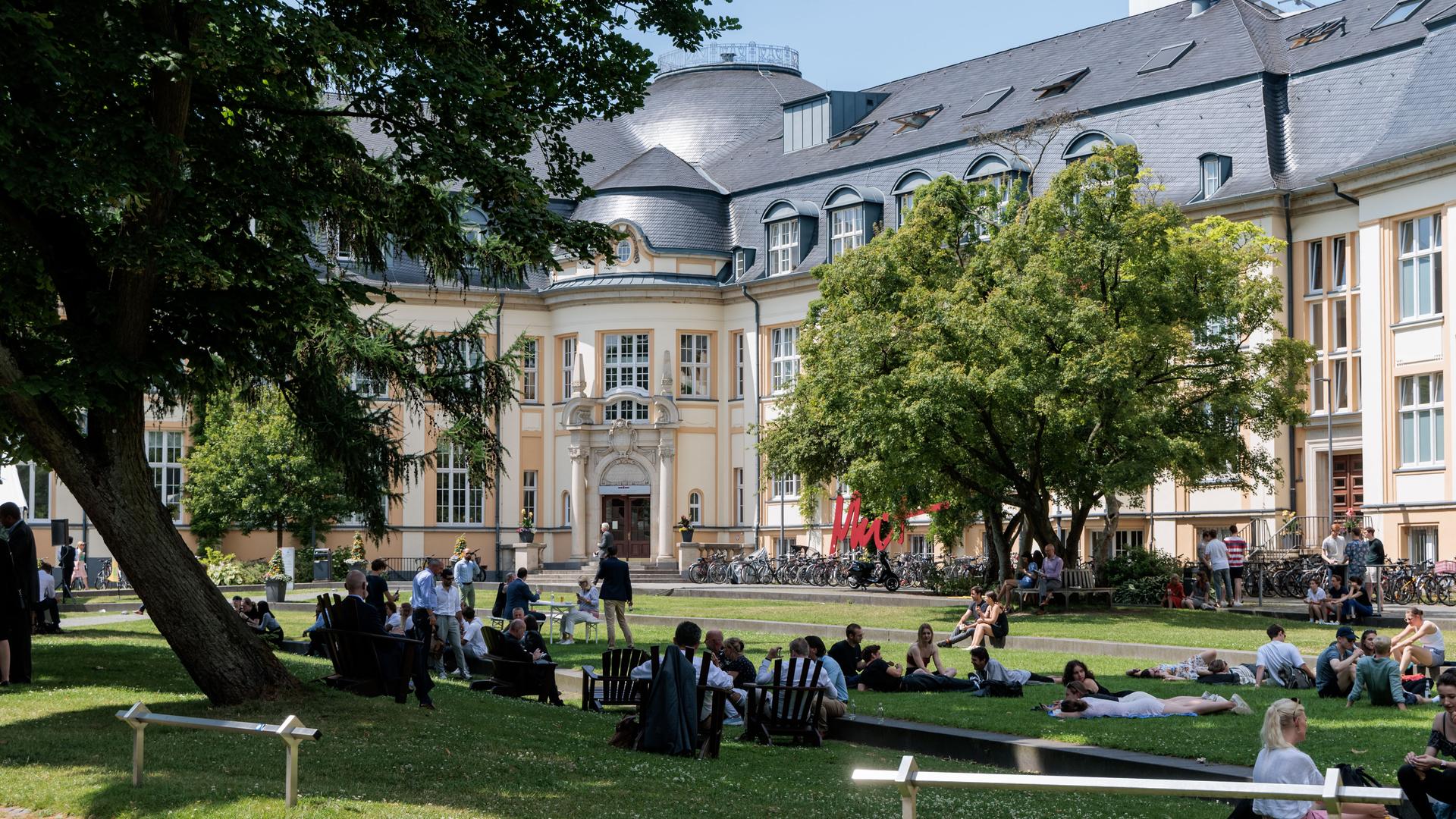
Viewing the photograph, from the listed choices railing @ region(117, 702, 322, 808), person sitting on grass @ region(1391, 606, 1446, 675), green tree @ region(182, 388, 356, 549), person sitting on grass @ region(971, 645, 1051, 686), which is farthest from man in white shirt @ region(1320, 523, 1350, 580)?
green tree @ region(182, 388, 356, 549)

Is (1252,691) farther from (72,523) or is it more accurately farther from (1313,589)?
(72,523)

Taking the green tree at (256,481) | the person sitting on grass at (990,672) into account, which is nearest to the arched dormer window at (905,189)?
the green tree at (256,481)

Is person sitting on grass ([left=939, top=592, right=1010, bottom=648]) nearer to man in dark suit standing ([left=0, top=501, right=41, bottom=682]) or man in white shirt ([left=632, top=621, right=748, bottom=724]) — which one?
man in white shirt ([left=632, top=621, right=748, bottom=724])

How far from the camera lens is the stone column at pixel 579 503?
55.8 meters

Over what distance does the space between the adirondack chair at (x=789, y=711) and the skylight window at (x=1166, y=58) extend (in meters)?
34.2

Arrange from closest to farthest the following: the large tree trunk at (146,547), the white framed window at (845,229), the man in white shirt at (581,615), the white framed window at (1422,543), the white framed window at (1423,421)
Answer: the large tree trunk at (146,547), the man in white shirt at (581,615), the white framed window at (1422,543), the white framed window at (1423,421), the white framed window at (845,229)

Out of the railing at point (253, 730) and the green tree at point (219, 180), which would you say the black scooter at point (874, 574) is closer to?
the green tree at point (219, 180)

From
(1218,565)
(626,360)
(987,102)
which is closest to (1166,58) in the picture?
(987,102)

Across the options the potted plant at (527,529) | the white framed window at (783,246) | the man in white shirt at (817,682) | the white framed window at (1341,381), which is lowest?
the man in white shirt at (817,682)

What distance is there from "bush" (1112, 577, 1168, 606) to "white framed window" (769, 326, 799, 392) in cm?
2044

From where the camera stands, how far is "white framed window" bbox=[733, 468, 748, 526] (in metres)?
55.5

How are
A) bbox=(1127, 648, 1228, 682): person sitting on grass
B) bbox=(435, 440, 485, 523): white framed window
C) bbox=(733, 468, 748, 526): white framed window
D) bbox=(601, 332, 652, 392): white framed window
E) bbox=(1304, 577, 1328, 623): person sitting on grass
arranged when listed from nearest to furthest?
bbox=(1127, 648, 1228, 682): person sitting on grass, bbox=(1304, 577, 1328, 623): person sitting on grass, bbox=(733, 468, 748, 526): white framed window, bbox=(601, 332, 652, 392): white framed window, bbox=(435, 440, 485, 523): white framed window

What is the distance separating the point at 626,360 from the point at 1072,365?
27.4 metres

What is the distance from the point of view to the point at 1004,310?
3134 cm
